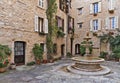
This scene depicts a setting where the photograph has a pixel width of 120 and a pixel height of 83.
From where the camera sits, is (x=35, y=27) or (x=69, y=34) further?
(x=69, y=34)

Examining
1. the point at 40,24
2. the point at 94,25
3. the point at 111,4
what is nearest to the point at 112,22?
the point at 111,4

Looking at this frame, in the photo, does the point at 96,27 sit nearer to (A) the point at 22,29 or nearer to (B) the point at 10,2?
(A) the point at 22,29

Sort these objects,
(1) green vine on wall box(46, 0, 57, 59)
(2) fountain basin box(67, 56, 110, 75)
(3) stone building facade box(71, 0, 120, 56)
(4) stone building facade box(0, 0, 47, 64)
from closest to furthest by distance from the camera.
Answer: (2) fountain basin box(67, 56, 110, 75) < (4) stone building facade box(0, 0, 47, 64) < (1) green vine on wall box(46, 0, 57, 59) < (3) stone building facade box(71, 0, 120, 56)

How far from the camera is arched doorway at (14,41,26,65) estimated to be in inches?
403

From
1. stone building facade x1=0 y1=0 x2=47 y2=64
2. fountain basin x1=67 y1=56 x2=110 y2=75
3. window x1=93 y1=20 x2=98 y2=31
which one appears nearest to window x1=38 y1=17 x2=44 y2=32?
stone building facade x1=0 y1=0 x2=47 y2=64

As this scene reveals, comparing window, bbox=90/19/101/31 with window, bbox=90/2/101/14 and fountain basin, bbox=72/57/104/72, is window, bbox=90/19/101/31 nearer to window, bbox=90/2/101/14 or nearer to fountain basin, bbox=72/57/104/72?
window, bbox=90/2/101/14

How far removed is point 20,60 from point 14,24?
8.63ft

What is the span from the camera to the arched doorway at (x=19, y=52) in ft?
33.6

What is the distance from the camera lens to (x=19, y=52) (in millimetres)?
10594

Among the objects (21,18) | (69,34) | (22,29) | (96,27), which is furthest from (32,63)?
(96,27)

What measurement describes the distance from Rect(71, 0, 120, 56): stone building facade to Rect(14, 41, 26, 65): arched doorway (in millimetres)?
9743

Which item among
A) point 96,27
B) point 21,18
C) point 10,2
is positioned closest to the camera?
point 10,2

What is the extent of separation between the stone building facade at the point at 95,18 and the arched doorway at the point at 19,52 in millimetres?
9743

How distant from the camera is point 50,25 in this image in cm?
1352
